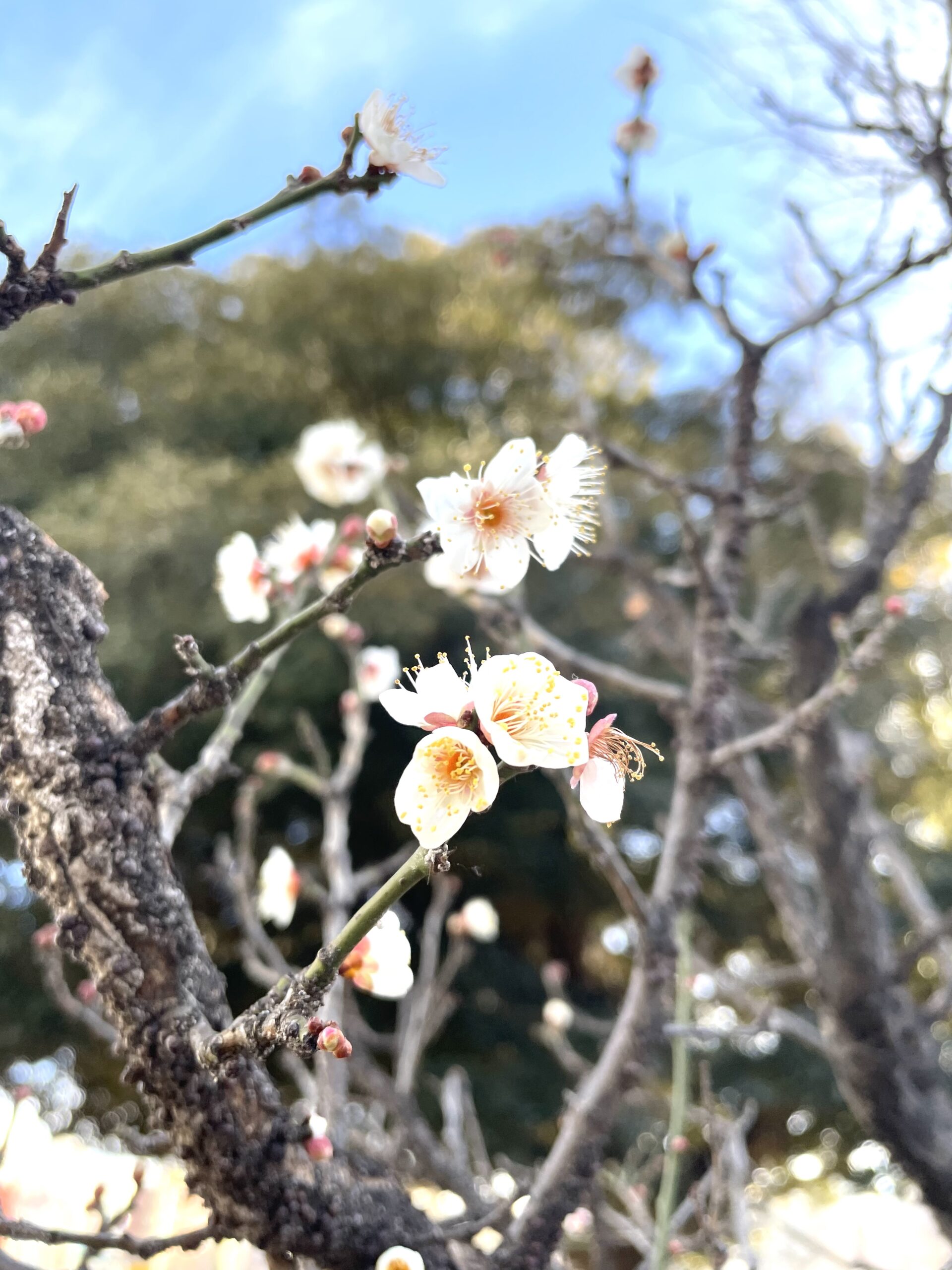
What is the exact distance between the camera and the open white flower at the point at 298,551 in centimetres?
105

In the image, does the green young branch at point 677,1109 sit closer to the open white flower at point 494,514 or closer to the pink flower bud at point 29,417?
the open white flower at point 494,514

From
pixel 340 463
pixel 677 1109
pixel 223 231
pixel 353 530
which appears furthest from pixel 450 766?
pixel 340 463

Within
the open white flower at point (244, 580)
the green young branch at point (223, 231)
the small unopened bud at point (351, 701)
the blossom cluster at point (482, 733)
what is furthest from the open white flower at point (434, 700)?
the small unopened bud at point (351, 701)

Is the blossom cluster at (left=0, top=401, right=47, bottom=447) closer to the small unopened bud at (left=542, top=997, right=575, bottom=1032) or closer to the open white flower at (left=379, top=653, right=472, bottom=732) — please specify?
the open white flower at (left=379, top=653, right=472, bottom=732)

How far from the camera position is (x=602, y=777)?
1.52ft

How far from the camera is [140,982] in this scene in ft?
1.84

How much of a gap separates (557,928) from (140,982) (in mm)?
3697

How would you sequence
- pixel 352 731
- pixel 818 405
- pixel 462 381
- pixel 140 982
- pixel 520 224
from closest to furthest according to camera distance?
pixel 140 982 < pixel 352 731 < pixel 818 405 < pixel 462 381 < pixel 520 224

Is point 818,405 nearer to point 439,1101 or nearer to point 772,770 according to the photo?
point 772,770

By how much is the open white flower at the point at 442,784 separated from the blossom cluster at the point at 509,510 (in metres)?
0.21

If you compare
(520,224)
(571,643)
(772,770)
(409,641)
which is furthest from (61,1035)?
(520,224)

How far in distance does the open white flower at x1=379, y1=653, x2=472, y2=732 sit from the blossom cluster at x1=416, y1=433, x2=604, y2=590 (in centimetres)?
20

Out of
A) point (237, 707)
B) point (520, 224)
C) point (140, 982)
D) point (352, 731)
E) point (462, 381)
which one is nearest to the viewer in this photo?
point (140, 982)

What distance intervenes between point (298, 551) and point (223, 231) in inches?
20.0
